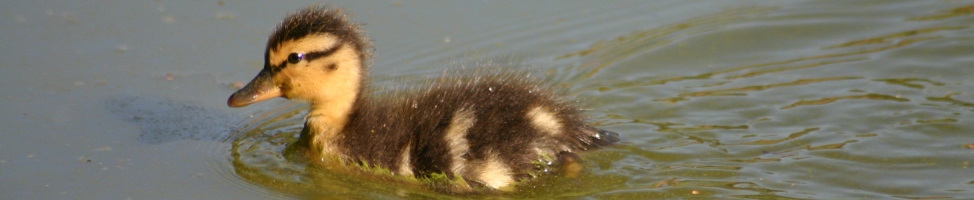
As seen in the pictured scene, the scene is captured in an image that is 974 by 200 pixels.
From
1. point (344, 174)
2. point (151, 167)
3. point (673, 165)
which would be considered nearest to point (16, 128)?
point (151, 167)

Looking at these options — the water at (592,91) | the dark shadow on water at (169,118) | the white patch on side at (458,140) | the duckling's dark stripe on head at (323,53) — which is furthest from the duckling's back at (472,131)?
the dark shadow on water at (169,118)

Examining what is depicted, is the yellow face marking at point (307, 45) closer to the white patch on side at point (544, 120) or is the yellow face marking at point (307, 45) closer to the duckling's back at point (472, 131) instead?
the duckling's back at point (472, 131)

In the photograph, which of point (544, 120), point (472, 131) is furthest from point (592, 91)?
point (472, 131)

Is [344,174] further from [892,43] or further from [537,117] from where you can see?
[892,43]

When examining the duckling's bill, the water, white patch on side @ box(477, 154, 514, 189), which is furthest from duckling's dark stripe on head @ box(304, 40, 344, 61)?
white patch on side @ box(477, 154, 514, 189)

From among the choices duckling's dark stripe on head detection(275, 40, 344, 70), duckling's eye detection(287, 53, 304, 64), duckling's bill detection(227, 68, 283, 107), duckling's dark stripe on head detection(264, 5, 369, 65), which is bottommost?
duckling's bill detection(227, 68, 283, 107)

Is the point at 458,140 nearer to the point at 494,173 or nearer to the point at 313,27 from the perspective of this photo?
the point at 494,173

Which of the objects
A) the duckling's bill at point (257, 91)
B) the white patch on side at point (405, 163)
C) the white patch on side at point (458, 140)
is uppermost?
the duckling's bill at point (257, 91)

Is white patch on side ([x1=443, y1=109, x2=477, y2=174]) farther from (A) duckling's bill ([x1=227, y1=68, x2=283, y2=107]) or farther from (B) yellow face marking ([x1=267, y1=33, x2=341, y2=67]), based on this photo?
(A) duckling's bill ([x1=227, y1=68, x2=283, y2=107])

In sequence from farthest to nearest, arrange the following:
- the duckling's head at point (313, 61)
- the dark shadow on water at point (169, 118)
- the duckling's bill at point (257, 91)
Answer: the dark shadow on water at point (169, 118) → the duckling's bill at point (257, 91) → the duckling's head at point (313, 61)
